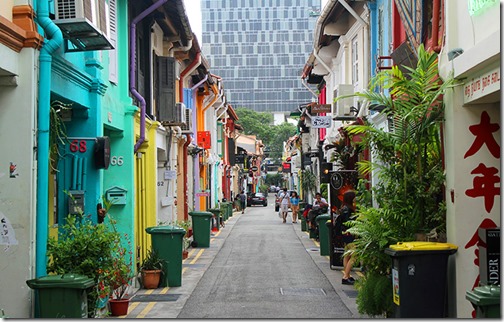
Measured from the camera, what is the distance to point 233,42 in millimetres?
137625

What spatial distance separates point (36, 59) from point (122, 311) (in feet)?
14.6

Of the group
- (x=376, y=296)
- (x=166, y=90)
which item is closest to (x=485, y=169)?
(x=376, y=296)

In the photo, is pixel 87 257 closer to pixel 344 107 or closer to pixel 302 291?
pixel 302 291

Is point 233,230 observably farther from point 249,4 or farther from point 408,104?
point 249,4

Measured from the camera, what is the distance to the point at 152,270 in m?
13.8

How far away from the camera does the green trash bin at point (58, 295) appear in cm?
779

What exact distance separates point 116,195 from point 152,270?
1.65 metres

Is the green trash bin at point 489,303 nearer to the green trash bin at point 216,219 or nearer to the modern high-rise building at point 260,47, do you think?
the green trash bin at point 216,219

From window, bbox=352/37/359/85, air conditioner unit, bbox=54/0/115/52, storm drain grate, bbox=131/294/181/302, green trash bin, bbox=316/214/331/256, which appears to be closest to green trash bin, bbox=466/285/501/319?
air conditioner unit, bbox=54/0/115/52

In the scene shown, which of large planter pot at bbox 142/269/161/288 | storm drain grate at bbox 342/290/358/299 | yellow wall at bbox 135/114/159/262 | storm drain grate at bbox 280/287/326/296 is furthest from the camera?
yellow wall at bbox 135/114/159/262

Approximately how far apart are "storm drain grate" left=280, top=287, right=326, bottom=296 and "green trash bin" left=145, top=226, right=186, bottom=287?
82.5 inches

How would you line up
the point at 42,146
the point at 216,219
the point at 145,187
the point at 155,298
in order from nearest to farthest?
1. the point at 42,146
2. the point at 155,298
3. the point at 145,187
4. the point at 216,219

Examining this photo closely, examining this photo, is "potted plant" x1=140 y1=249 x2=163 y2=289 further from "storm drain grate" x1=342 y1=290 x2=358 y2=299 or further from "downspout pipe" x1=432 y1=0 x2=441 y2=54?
"downspout pipe" x1=432 y1=0 x2=441 y2=54

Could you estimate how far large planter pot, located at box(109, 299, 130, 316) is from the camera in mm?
10844
